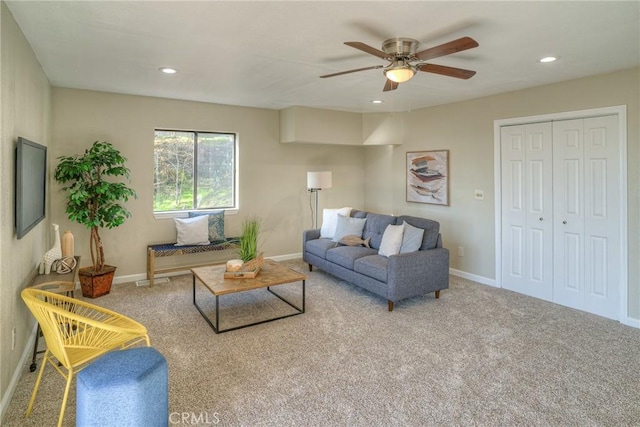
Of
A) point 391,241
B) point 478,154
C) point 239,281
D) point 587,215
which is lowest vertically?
point 239,281

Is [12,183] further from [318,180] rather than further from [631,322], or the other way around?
[631,322]

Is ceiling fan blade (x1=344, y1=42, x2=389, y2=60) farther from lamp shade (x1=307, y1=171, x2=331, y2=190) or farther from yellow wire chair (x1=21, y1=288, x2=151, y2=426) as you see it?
lamp shade (x1=307, y1=171, x2=331, y2=190)

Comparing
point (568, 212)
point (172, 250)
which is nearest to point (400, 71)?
point (568, 212)

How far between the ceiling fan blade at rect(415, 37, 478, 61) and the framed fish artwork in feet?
9.78

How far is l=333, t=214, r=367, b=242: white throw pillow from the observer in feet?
17.0

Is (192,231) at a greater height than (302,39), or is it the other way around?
(302,39)

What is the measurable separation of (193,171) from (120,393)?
416 cm

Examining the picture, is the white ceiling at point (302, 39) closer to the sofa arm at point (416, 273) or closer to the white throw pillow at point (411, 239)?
the white throw pillow at point (411, 239)

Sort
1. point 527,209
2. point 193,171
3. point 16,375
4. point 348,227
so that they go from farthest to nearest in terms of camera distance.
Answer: point 193,171, point 348,227, point 527,209, point 16,375

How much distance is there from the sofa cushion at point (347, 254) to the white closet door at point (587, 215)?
217cm

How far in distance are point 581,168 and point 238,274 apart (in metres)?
3.76

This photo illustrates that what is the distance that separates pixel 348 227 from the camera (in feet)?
17.2

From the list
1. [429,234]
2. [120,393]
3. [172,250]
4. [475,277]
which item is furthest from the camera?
[475,277]

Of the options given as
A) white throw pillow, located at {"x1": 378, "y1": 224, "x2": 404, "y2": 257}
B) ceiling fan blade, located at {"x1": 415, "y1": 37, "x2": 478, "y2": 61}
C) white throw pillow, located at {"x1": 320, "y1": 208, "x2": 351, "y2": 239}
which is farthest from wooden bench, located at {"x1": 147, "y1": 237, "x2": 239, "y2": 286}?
ceiling fan blade, located at {"x1": 415, "y1": 37, "x2": 478, "y2": 61}
